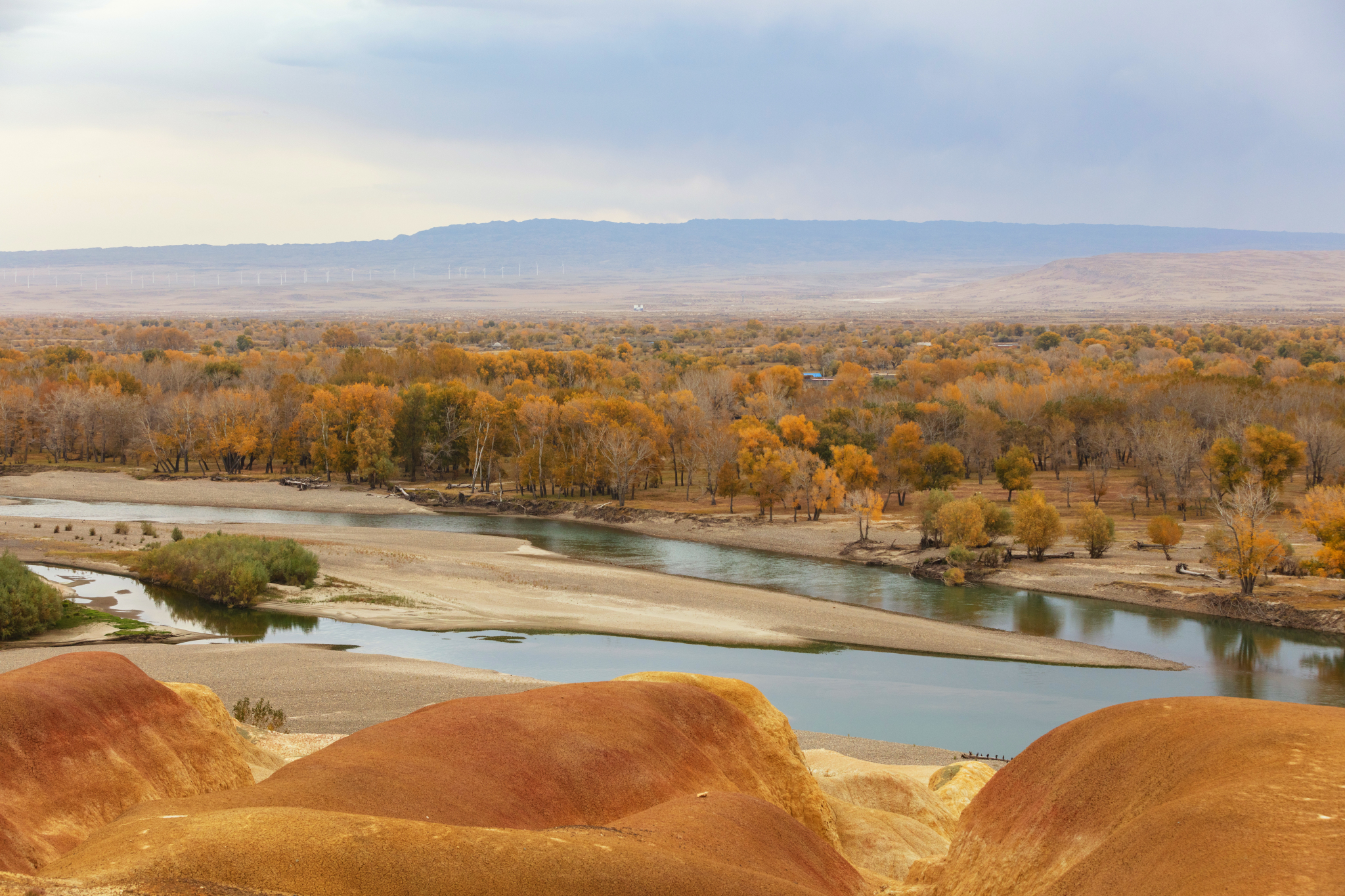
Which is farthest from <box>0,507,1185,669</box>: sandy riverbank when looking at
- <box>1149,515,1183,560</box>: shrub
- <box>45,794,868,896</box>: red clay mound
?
<box>45,794,868,896</box>: red clay mound

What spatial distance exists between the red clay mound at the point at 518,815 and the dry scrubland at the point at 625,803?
0.11 feet

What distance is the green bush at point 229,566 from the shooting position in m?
46.8

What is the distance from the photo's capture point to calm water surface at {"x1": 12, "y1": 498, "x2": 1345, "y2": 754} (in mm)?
34562

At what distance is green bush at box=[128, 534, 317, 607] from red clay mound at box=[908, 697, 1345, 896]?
3976 centimetres

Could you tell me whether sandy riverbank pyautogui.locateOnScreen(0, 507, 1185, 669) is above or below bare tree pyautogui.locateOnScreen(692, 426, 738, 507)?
below

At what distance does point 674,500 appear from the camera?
7650 centimetres

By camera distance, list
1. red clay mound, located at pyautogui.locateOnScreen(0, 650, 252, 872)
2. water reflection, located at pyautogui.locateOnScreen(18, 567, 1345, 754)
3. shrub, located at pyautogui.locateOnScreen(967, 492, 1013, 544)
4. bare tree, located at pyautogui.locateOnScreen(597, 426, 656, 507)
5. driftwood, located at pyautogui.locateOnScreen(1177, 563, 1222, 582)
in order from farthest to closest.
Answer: bare tree, located at pyautogui.locateOnScreen(597, 426, 656, 507)
shrub, located at pyautogui.locateOnScreen(967, 492, 1013, 544)
driftwood, located at pyautogui.locateOnScreen(1177, 563, 1222, 582)
water reflection, located at pyautogui.locateOnScreen(18, 567, 1345, 754)
red clay mound, located at pyautogui.locateOnScreen(0, 650, 252, 872)

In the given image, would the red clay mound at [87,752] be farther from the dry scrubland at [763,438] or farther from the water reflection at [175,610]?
the dry scrubland at [763,438]

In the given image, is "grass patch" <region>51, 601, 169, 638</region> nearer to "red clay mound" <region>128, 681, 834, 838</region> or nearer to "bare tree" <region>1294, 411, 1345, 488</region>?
"red clay mound" <region>128, 681, 834, 838</region>

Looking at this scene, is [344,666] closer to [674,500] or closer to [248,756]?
[248,756]

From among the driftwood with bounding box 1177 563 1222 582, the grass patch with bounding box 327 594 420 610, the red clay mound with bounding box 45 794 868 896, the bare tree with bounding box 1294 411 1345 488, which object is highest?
the red clay mound with bounding box 45 794 868 896

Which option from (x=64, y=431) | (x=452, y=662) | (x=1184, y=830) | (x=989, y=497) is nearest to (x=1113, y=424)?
(x=989, y=497)

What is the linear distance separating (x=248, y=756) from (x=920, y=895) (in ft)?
42.9

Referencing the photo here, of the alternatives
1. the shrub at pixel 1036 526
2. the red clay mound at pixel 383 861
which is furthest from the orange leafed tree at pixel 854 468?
the red clay mound at pixel 383 861
